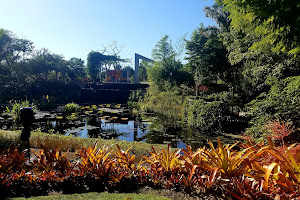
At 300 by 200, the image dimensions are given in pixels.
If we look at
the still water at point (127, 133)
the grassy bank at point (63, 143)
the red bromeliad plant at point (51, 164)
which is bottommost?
the still water at point (127, 133)

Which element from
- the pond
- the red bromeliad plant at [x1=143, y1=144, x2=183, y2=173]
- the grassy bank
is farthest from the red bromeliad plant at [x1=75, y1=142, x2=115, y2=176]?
the pond

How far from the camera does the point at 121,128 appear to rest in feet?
26.5

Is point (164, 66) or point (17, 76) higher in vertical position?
point (164, 66)

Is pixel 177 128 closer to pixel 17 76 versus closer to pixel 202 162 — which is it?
pixel 202 162

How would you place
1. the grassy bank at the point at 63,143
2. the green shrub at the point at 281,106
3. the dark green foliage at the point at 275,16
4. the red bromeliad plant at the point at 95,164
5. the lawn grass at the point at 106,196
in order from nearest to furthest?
the lawn grass at the point at 106,196 < the red bromeliad plant at the point at 95,164 < the dark green foliage at the point at 275,16 < the green shrub at the point at 281,106 < the grassy bank at the point at 63,143

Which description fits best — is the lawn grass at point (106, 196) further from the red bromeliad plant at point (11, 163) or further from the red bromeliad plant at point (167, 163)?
the red bromeliad plant at point (11, 163)

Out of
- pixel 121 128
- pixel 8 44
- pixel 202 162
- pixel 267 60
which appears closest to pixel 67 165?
pixel 202 162

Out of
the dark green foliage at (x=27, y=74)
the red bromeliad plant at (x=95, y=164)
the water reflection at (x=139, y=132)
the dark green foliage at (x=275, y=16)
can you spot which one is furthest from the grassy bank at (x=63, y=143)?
the dark green foliage at (x=27, y=74)

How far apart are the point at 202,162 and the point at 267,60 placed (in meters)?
6.62

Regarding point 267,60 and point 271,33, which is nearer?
point 271,33

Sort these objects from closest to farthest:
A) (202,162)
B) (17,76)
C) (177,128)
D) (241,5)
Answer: (202,162) < (241,5) < (177,128) < (17,76)

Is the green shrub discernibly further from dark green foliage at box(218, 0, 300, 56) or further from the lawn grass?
the lawn grass

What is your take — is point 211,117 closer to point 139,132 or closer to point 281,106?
point 139,132

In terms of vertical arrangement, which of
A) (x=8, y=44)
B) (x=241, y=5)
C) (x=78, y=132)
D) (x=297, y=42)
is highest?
(x=8, y=44)
